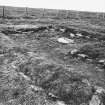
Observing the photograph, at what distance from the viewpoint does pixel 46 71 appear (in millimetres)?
7602

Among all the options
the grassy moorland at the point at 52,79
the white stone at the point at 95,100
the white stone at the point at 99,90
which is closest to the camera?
the white stone at the point at 95,100

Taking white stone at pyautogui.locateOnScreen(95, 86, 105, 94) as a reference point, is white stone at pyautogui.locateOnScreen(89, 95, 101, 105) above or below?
below

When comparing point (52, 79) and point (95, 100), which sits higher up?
point (52, 79)

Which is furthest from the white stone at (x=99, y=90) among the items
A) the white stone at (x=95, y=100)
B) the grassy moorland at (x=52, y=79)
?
the white stone at (x=95, y=100)

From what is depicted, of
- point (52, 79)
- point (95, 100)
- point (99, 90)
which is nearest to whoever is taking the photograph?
point (95, 100)

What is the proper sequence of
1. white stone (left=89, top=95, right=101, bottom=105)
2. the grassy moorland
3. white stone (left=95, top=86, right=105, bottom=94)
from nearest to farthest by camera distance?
white stone (left=89, top=95, right=101, bottom=105), the grassy moorland, white stone (left=95, top=86, right=105, bottom=94)

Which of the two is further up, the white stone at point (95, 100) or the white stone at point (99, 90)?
the white stone at point (99, 90)

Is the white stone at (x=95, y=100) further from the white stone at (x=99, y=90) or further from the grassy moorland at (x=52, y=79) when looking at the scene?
the white stone at (x=99, y=90)

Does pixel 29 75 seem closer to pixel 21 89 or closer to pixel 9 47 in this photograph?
pixel 21 89

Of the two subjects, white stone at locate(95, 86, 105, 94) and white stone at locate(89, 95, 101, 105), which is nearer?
white stone at locate(89, 95, 101, 105)

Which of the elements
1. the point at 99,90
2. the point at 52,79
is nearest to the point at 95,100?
the point at 99,90

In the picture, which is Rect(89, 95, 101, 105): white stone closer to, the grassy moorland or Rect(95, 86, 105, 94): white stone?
the grassy moorland

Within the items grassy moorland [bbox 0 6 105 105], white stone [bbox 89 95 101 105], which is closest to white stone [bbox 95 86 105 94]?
grassy moorland [bbox 0 6 105 105]

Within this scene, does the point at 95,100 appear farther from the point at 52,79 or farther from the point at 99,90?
the point at 52,79
